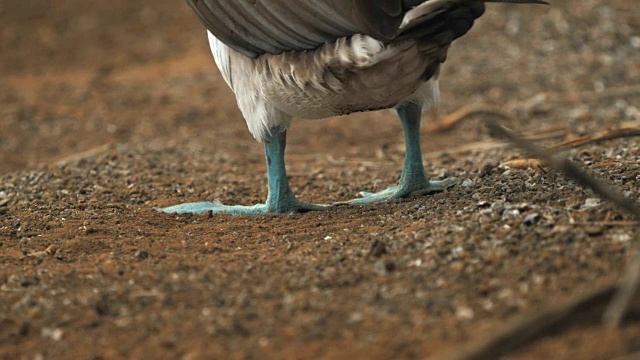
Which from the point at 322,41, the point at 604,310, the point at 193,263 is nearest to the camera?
the point at 604,310

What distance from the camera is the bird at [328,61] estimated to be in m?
4.09

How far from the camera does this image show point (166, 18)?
14141mm

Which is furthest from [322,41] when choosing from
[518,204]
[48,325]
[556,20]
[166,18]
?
[166,18]

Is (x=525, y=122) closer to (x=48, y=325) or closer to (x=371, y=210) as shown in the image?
(x=371, y=210)

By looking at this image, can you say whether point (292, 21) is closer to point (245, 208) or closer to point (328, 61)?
point (328, 61)

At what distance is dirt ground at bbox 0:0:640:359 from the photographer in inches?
126

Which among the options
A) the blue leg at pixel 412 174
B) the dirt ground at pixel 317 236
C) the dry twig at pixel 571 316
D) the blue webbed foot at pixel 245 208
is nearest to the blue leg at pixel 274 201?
the blue webbed foot at pixel 245 208

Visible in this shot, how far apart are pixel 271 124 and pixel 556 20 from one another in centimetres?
663

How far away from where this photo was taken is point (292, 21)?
14.6 ft

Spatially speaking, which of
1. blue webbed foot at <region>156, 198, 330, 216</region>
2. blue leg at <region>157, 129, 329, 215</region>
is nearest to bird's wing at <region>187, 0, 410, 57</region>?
blue leg at <region>157, 129, 329, 215</region>

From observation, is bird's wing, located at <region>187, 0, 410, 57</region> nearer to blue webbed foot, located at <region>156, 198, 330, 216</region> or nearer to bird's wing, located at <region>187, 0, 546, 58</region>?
bird's wing, located at <region>187, 0, 546, 58</region>

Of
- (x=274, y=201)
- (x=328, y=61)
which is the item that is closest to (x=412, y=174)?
(x=274, y=201)

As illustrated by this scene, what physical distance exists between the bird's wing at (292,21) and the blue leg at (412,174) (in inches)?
37.0

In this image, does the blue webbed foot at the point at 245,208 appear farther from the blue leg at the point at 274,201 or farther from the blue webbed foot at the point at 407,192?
the blue webbed foot at the point at 407,192
